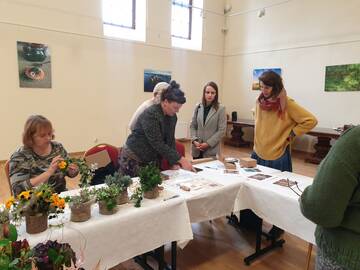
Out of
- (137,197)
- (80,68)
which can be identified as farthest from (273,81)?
(80,68)

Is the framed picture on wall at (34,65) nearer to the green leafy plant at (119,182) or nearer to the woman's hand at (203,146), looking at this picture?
the woman's hand at (203,146)

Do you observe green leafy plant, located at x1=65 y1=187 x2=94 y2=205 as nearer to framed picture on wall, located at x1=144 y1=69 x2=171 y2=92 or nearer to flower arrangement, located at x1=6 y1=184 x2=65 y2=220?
flower arrangement, located at x1=6 y1=184 x2=65 y2=220

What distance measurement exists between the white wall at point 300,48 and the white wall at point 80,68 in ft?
4.07

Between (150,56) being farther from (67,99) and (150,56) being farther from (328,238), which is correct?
(328,238)

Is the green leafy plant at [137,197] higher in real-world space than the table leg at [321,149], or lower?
higher

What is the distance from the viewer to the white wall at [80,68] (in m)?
4.89

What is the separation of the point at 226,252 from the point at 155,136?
1167 millimetres

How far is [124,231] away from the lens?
1441 millimetres

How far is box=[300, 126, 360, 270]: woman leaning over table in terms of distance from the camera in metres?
0.84

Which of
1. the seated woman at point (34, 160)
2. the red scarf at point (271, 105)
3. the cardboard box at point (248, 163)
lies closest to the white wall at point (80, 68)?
the seated woman at point (34, 160)

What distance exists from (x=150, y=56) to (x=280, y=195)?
Result: 17.6 ft

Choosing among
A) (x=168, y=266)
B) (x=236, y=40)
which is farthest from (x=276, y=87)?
(x=236, y=40)

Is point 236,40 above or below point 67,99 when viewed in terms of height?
above

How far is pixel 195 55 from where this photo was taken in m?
7.33
